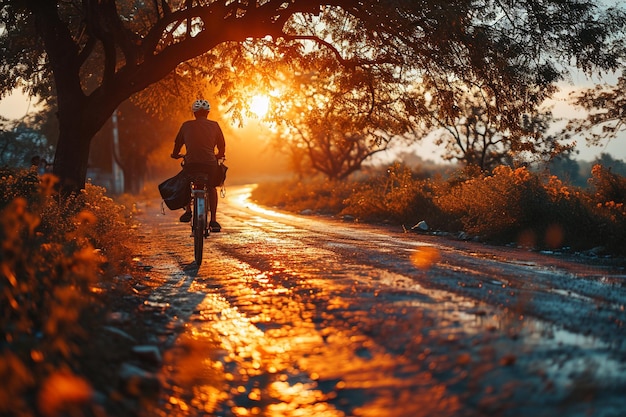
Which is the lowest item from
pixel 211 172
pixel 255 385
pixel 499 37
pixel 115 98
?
pixel 255 385

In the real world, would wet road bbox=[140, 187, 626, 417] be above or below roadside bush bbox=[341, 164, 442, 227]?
below

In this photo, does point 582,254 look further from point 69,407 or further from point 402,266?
point 69,407

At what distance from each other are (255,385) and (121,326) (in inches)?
69.7

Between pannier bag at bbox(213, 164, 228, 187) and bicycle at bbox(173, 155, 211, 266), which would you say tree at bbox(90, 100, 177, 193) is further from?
bicycle at bbox(173, 155, 211, 266)

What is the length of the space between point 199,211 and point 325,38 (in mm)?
8498

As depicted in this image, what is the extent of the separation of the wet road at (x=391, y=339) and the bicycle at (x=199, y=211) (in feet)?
1.46

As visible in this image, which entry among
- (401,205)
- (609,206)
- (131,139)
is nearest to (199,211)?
(609,206)

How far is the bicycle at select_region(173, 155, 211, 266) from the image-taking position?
981 cm

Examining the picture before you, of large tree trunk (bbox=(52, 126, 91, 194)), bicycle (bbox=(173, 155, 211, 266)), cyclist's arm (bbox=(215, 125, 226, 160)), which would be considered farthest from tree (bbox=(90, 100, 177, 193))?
bicycle (bbox=(173, 155, 211, 266))

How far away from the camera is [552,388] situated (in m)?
3.98

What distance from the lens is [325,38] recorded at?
17.2m

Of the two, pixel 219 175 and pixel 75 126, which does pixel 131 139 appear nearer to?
pixel 75 126

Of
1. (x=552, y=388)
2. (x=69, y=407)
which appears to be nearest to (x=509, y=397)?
(x=552, y=388)

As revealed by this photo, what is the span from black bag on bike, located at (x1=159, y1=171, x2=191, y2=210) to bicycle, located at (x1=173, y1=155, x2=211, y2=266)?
0.10 meters
